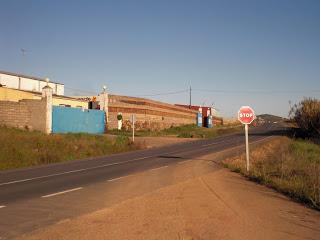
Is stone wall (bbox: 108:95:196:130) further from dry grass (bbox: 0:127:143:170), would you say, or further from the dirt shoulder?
the dirt shoulder

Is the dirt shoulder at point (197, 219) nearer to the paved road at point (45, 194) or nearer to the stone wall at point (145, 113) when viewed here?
the paved road at point (45, 194)

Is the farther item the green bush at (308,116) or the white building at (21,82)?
the white building at (21,82)

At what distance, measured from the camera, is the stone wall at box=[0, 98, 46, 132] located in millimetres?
35094

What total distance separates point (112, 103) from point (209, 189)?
4514 cm

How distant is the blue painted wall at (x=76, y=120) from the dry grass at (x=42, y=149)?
26.4 feet

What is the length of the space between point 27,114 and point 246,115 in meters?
23.6

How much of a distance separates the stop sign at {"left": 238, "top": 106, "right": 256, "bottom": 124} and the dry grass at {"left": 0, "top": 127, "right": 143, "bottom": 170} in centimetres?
1136

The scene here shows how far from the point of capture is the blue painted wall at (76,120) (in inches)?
1587

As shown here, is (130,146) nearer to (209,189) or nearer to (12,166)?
(12,166)

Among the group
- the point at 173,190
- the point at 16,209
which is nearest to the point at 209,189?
the point at 173,190

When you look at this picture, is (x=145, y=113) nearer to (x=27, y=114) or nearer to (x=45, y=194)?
(x=27, y=114)

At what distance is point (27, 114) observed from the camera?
118 feet

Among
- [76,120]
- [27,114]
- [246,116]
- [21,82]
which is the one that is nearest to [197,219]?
[246,116]

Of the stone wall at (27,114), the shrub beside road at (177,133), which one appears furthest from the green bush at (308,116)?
the stone wall at (27,114)
